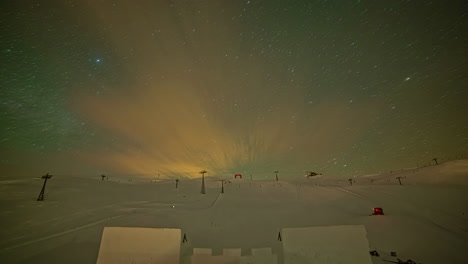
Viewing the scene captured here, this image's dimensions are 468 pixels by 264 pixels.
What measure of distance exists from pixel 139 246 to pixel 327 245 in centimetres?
1052

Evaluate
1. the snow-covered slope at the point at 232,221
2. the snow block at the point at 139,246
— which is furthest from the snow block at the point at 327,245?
the snow block at the point at 139,246

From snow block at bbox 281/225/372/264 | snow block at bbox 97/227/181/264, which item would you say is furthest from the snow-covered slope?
snow block at bbox 281/225/372/264

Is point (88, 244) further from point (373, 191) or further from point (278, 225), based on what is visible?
point (373, 191)

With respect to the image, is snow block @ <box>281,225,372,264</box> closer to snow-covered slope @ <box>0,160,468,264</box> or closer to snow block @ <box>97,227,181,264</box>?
snow-covered slope @ <box>0,160,468,264</box>

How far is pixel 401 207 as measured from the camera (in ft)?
103

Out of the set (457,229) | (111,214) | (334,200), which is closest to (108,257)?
(111,214)

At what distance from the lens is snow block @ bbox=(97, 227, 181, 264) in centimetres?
1100

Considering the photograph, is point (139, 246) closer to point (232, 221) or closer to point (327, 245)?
point (327, 245)

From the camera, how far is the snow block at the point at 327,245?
11812 mm

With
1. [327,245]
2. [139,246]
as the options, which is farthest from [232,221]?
[139,246]

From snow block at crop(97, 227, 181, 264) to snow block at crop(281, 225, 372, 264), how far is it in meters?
6.45

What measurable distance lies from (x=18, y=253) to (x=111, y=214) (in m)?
10.3

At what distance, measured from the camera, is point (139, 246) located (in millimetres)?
11164

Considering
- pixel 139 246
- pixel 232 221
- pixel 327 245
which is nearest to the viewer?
pixel 139 246
